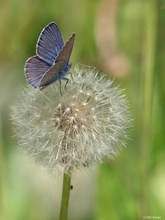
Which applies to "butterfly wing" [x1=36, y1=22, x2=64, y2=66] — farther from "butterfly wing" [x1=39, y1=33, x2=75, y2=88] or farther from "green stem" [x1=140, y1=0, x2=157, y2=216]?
"green stem" [x1=140, y1=0, x2=157, y2=216]

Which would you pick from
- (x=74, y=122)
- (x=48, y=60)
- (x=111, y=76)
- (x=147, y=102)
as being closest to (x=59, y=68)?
(x=48, y=60)

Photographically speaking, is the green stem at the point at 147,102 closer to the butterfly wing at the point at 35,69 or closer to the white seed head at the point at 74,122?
the white seed head at the point at 74,122

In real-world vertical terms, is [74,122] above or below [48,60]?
below

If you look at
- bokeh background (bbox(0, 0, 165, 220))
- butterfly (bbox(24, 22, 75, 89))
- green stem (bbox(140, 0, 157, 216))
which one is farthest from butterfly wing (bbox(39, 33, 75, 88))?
bokeh background (bbox(0, 0, 165, 220))

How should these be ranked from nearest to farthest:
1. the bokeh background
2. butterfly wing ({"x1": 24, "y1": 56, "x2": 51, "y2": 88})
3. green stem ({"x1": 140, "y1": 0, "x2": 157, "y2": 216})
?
1. butterfly wing ({"x1": 24, "y1": 56, "x2": 51, "y2": 88})
2. green stem ({"x1": 140, "y1": 0, "x2": 157, "y2": 216})
3. the bokeh background

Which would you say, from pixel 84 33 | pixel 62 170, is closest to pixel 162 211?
pixel 84 33

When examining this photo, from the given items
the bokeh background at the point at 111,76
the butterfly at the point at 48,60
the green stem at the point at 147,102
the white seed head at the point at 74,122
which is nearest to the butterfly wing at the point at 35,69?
the butterfly at the point at 48,60

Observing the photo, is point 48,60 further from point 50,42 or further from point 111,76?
point 111,76

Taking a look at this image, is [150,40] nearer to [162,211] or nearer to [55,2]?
[162,211]
